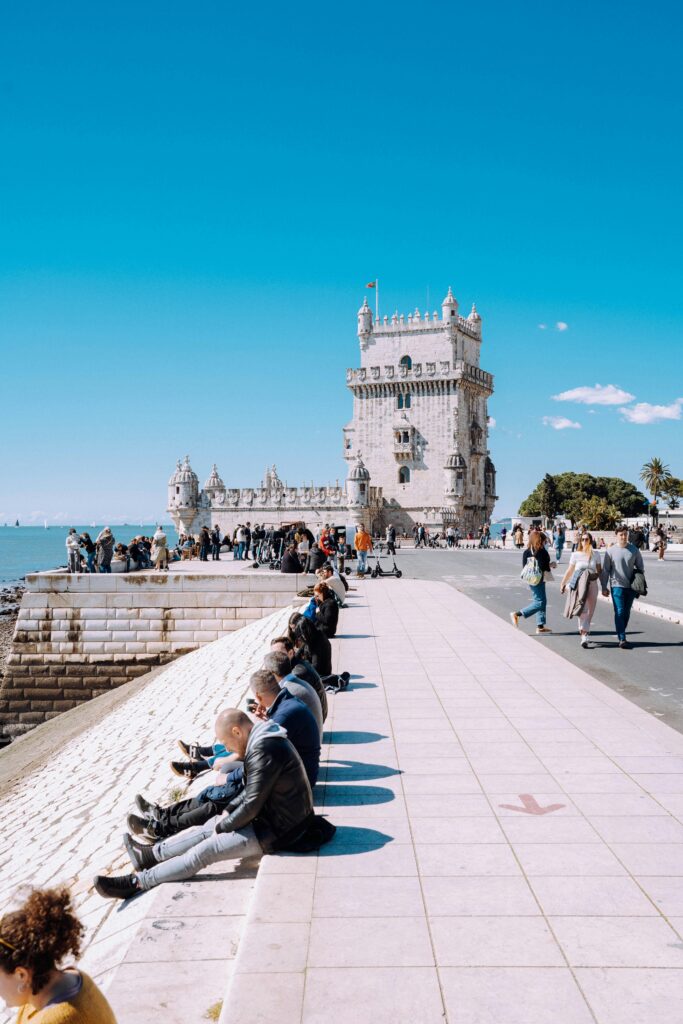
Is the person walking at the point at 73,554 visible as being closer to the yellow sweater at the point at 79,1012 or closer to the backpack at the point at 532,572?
the backpack at the point at 532,572

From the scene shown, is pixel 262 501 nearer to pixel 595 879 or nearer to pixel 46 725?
pixel 46 725

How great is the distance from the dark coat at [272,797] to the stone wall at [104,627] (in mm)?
15827

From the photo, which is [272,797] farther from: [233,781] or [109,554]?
[109,554]

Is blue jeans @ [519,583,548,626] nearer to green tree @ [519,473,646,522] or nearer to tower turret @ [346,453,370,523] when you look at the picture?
tower turret @ [346,453,370,523]

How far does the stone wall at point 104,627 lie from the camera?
69.8 feet

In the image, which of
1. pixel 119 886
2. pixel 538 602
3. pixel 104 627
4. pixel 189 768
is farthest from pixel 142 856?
pixel 104 627

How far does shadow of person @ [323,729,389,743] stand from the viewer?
8242 millimetres

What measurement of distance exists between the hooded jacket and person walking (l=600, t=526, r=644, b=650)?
916 centimetres

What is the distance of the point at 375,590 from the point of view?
23938 mm

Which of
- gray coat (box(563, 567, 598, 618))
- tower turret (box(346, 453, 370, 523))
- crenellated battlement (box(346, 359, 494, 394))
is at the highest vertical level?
crenellated battlement (box(346, 359, 494, 394))

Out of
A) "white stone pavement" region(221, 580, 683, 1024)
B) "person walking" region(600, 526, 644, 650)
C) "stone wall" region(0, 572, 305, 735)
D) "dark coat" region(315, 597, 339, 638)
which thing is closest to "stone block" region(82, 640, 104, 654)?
"stone wall" region(0, 572, 305, 735)

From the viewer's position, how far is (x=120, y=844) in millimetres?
7398

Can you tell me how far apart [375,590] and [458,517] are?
36.1 meters

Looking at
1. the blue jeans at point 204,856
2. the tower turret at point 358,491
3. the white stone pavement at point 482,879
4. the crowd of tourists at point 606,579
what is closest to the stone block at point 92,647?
the crowd of tourists at point 606,579
